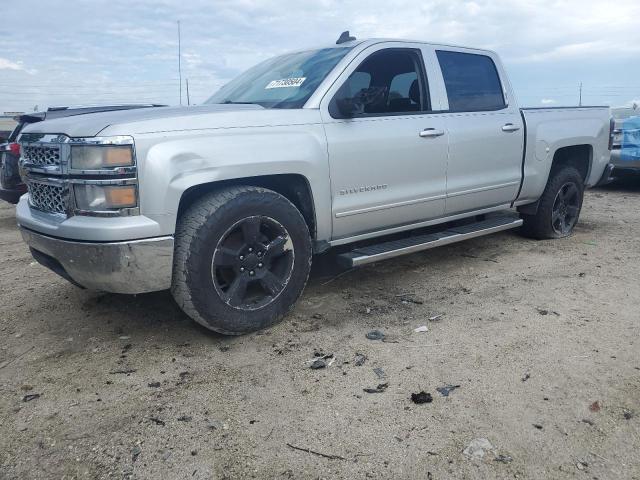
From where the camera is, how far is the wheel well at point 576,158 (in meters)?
5.83

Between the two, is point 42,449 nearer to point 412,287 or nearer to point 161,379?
point 161,379

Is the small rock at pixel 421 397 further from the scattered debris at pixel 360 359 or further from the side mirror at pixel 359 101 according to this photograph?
the side mirror at pixel 359 101

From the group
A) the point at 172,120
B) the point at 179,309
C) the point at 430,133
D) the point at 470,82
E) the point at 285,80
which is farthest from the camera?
the point at 470,82

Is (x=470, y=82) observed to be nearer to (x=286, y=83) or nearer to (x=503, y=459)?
(x=286, y=83)

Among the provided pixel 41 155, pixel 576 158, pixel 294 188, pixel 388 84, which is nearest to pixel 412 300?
pixel 294 188

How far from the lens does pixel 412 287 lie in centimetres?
443

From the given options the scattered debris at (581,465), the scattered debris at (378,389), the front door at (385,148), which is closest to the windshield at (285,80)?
the front door at (385,148)

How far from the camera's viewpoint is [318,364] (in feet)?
10.1

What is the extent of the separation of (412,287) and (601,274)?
169cm

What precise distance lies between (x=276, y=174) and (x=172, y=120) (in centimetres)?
75

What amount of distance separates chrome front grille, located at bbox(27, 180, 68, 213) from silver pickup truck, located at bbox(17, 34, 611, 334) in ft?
0.05

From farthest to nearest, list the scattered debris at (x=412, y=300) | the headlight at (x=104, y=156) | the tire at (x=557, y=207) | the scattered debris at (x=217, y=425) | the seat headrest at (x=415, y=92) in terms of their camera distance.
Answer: the tire at (x=557, y=207)
the seat headrest at (x=415, y=92)
the scattered debris at (x=412, y=300)
the headlight at (x=104, y=156)
the scattered debris at (x=217, y=425)

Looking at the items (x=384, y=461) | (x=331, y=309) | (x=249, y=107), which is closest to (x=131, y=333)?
(x=331, y=309)

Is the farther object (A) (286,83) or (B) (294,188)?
(A) (286,83)
